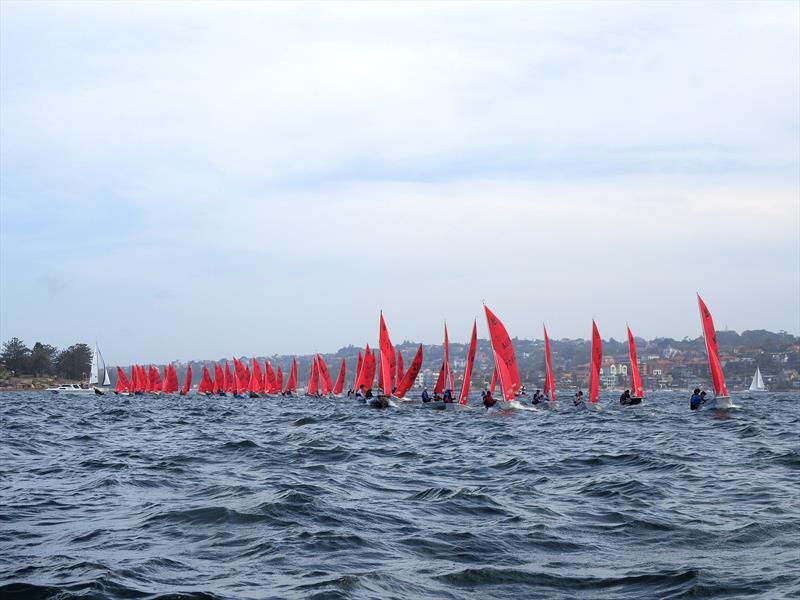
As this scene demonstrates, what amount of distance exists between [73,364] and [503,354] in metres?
142

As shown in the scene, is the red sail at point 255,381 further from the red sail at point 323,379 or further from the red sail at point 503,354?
the red sail at point 503,354

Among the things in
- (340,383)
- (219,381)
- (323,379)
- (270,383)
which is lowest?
(340,383)

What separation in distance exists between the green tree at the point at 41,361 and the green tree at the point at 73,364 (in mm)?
1904

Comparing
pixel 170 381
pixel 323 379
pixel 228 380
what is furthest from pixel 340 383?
pixel 170 381

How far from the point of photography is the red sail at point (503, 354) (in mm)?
45281

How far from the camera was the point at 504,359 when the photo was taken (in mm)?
46094

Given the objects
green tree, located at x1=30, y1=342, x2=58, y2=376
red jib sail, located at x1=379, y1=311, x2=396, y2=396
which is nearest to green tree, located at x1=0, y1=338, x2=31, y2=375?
green tree, located at x1=30, y1=342, x2=58, y2=376

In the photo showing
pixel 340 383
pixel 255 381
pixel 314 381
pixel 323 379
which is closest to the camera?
pixel 340 383

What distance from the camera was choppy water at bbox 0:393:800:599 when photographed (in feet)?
30.1

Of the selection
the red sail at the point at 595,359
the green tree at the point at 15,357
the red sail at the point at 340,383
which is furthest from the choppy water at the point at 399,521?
the green tree at the point at 15,357

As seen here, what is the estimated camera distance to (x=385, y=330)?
53500mm

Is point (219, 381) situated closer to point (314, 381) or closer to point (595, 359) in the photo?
point (314, 381)

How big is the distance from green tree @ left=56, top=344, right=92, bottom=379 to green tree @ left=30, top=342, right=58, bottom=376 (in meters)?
1.90

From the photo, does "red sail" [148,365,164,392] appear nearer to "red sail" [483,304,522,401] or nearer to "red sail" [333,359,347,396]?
"red sail" [333,359,347,396]
